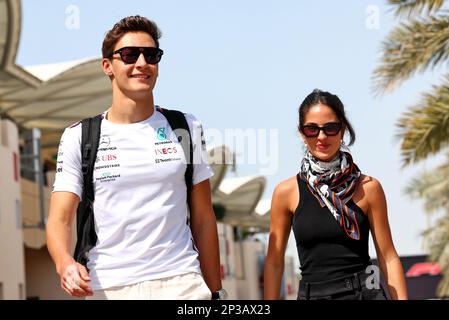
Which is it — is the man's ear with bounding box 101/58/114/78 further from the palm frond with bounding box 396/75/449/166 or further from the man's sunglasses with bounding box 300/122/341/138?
the palm frond with bounding box 396/75/449/166

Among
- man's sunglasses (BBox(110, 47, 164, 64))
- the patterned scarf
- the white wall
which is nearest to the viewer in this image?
man's sunglasses (BBox(110, 47, 164, 64))

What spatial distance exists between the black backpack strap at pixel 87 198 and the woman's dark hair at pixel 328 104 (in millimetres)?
1020

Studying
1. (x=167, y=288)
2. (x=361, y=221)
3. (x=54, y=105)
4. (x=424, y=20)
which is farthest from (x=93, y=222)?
(x=54, y=105)

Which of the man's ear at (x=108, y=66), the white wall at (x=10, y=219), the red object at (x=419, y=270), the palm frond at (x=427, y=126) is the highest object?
the man's ear at (x=108, y=66)

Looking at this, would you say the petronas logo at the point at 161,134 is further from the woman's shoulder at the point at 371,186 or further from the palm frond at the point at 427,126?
the palm frond at the point at 427,126

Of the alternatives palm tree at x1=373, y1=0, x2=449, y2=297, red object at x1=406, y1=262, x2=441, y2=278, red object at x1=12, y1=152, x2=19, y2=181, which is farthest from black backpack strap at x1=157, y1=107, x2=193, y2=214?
red object at x1=406, y1=262, x2=441, y2=278

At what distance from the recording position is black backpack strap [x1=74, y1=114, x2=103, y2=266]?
430 centimetres

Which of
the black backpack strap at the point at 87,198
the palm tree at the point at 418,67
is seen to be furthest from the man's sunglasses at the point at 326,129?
the palm tree at the point at 418,67

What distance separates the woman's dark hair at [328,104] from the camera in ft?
16.0

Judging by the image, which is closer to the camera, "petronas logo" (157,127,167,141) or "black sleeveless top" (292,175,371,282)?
"petronas logo" (157,127,167,141)

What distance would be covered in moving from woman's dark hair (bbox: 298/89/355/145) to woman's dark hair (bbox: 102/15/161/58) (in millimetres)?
808

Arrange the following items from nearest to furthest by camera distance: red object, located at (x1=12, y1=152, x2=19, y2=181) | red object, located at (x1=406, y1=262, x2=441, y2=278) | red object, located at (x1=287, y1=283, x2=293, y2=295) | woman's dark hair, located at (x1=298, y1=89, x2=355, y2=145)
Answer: woman's dark hair, located at (x1=298, y1=89, x2=355, y2=145) → red object, located at (x1=12, y1=152, x2=19, y2=181) → red object, located at (x1=406, y1=262, x2=441, y2=278) → red object, located at (x1=287, y1=283, x2=293, y2=295)

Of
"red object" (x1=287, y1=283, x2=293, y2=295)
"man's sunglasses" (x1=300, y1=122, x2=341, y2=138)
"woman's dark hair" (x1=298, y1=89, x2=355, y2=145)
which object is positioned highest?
"woman's dark hair" (x1=298, y1=89, x2=355, y2=145)

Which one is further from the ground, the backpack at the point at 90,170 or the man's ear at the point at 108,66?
the man's ear at the point at 108,66
